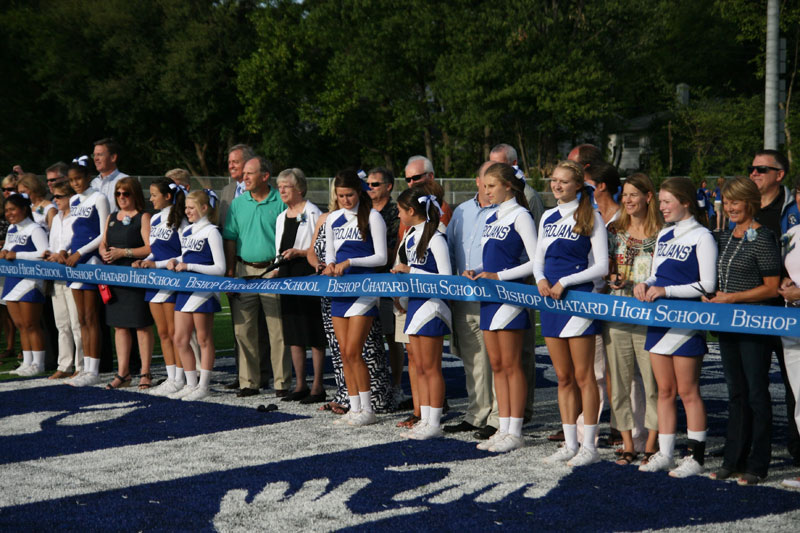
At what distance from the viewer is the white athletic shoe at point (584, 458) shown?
244 inches

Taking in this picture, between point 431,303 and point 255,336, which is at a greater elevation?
point 431,303

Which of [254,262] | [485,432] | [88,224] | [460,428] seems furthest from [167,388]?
[485,432]

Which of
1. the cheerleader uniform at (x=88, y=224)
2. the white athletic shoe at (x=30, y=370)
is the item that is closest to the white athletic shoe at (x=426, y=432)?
the cheerleader uniform at (x=88, y=224)

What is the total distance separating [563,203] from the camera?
21.0 ft

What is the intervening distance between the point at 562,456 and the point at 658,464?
637 millimetres

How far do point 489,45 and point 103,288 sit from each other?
3512 centimetres

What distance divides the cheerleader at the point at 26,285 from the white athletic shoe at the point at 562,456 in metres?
6.10

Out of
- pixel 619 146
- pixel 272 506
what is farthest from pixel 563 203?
pixel 619 146

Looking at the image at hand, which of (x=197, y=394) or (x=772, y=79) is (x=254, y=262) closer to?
(x=197, y=394)

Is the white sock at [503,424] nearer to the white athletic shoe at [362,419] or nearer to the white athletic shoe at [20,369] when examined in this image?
the white athletic shoe at [362,419]

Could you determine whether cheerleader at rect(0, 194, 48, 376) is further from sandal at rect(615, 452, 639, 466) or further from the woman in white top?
sandal at rect(615, 452, 639, 466)

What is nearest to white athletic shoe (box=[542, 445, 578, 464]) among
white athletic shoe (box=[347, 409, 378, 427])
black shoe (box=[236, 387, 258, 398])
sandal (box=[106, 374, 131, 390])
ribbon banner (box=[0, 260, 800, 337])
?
ribbon banner (box=[0, 260, 800, 337])

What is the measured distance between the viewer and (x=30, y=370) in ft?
33.6

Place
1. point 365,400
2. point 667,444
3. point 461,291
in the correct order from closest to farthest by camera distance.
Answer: point 667,444, point 461,291, point 365,400
